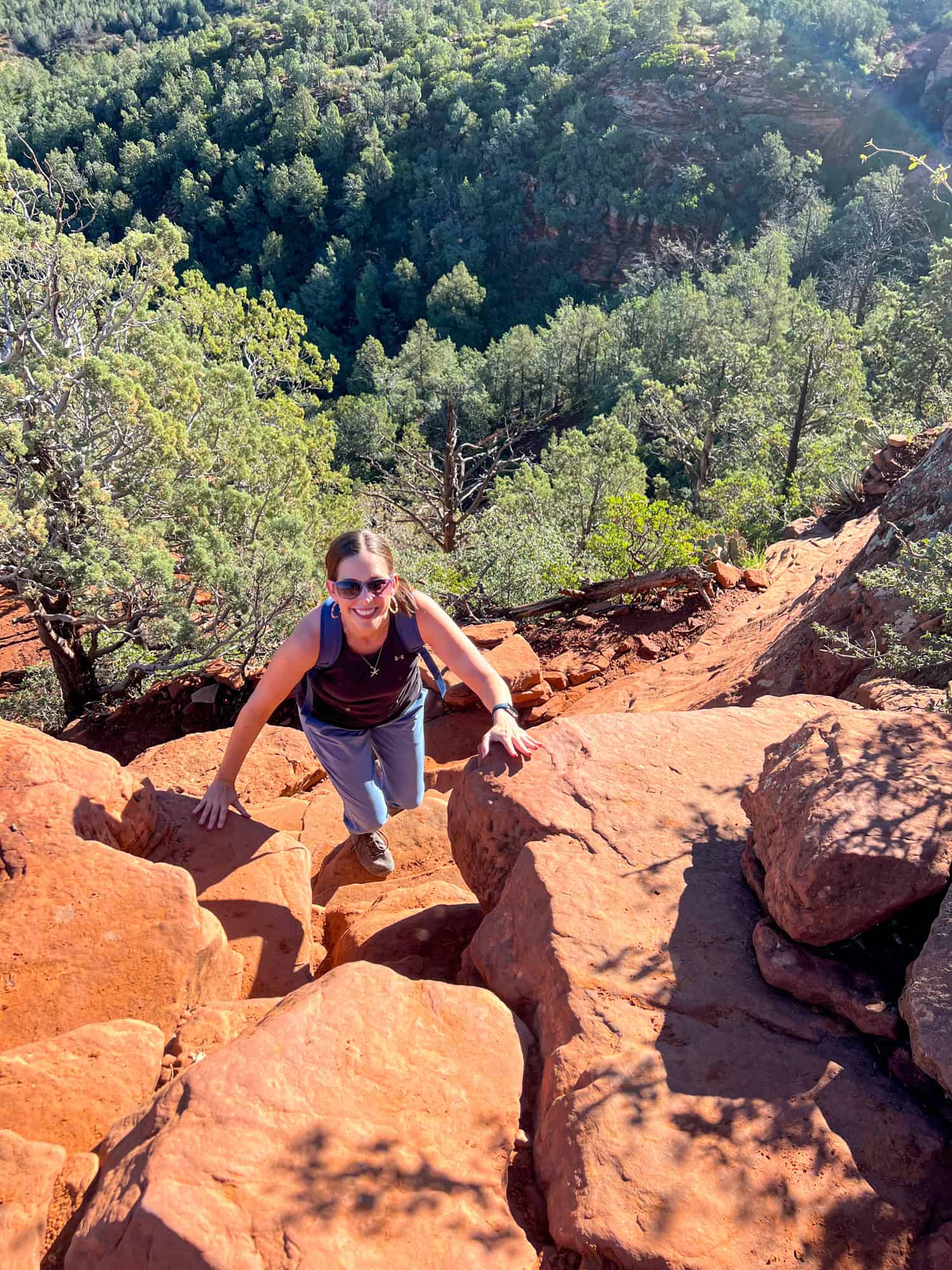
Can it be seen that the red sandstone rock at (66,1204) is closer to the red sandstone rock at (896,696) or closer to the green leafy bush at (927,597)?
the red sandstone rock at (896,696)

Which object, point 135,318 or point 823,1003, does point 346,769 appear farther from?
point 135,318

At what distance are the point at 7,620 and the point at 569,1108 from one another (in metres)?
12.2

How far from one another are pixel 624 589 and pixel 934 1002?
20.9 ft

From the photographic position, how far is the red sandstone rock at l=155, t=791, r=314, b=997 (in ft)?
9.34

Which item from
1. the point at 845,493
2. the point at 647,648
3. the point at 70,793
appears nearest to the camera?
the point at 70,793

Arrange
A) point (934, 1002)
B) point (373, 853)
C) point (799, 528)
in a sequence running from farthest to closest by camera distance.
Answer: point (799, 528), point (373, 853), point (934, 1002)

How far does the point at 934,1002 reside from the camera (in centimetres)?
183

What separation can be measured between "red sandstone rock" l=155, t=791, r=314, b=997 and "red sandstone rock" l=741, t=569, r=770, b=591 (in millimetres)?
6127

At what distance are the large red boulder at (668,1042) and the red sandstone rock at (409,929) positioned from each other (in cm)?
24

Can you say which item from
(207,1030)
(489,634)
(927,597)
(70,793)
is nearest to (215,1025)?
(207,1030)

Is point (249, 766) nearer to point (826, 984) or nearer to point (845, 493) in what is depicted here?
point (826, 984)

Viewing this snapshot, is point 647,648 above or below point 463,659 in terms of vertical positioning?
below

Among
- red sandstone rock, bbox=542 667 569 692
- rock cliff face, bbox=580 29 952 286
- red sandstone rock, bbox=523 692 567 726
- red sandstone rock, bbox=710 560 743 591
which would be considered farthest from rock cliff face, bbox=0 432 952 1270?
rock cliff face, bbox=580 29 952 286

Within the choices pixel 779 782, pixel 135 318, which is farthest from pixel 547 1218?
pixel 135 318
